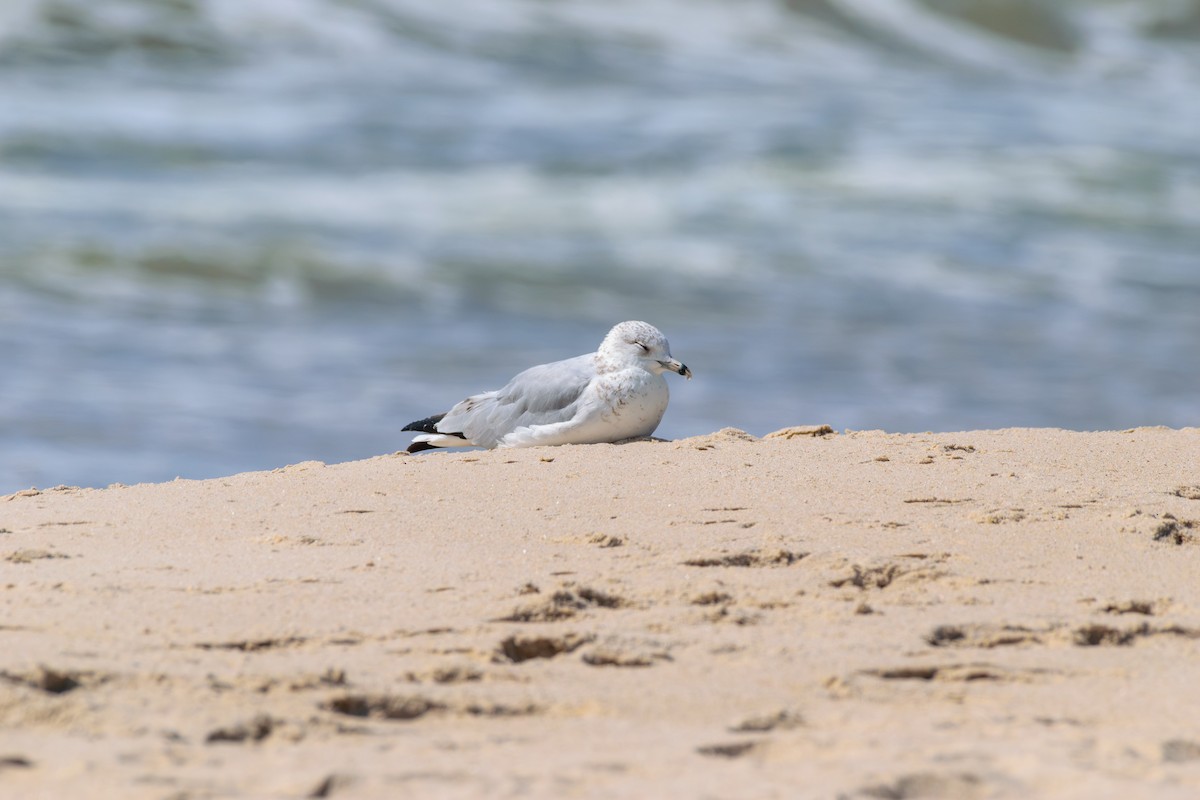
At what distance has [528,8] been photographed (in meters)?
17.1

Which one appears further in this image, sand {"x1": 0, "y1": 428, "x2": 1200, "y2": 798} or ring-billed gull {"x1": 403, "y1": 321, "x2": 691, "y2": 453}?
ring-billed gull {"x1": 403, "y1": 321, "x2": 691, "y2": 453}

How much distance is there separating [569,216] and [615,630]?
1002 centimetres

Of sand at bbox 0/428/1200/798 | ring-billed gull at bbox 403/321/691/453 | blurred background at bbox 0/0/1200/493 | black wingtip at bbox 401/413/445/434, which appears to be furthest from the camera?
blurred background at bbox 0/0/1200/493

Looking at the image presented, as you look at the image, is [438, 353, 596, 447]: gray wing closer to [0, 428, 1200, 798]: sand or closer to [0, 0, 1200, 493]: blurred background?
[0, 428, 1200, 798]: sand

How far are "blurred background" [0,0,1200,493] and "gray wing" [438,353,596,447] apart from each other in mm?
2239

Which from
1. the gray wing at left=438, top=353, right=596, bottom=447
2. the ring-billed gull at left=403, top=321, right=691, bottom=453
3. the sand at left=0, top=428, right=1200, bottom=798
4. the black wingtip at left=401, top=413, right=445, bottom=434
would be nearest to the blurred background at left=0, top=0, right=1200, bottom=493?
the black wingtip at left=401, top=413, right=445, bottom=434

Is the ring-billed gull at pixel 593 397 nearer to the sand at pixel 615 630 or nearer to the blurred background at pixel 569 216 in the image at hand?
the sand at pixel 615 630

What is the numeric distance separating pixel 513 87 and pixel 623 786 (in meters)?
13.9

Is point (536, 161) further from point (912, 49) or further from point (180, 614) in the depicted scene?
point (180, 614)

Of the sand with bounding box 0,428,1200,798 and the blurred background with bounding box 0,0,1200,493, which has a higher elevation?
the blurred background with bounding box 0,0,1200,493

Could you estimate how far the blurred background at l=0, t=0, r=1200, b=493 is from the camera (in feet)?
26.8

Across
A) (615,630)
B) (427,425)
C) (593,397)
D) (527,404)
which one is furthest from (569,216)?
(615,630)

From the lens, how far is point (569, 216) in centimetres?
1262

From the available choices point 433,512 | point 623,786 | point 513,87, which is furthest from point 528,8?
point 623,786
